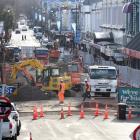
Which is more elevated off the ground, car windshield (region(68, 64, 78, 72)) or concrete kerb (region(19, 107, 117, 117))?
car windshield (region(68, 64, 78, 72))

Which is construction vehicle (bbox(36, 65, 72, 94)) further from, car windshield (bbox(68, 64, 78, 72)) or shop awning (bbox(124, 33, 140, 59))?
shop awning (bbox(124, 33, 140, 59))

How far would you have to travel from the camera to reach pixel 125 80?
4753 centimetres

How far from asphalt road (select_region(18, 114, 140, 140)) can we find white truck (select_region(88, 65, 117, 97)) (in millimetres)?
8755

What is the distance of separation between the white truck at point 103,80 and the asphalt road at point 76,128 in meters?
Result: 8.76

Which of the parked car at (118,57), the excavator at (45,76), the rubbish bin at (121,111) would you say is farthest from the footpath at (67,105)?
the parked car at (118,57)

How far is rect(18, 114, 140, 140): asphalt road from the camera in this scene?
22422mm

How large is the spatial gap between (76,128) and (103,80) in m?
13.2

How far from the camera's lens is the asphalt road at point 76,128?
22.4 m

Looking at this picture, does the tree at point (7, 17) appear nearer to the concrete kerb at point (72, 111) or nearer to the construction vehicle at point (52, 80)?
the construction vehicle at point (52, 80)

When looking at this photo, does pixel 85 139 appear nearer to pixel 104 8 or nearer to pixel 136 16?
pixel 136 16

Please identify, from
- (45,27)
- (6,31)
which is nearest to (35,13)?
(45,27)

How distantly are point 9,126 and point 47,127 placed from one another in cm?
636

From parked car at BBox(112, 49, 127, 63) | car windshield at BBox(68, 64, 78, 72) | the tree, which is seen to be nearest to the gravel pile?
car windshield at BBox(68, 64, 78, 72)

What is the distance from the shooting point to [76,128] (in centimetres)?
2484
